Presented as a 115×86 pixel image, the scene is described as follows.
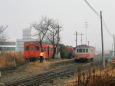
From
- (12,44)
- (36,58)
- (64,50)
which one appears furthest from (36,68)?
(12,44)

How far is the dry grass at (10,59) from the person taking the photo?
93.1 ft

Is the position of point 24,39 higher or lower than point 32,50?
higher

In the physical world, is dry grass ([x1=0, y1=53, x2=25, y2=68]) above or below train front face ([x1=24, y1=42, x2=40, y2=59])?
below

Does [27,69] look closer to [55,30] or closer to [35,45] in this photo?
[35,45]

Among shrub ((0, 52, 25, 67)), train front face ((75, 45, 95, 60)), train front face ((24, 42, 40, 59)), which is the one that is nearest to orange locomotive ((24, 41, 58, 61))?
train front face ((24, 42, 40, 59))

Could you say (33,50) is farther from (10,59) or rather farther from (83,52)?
(83,52)

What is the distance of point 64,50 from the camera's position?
45.8 metres

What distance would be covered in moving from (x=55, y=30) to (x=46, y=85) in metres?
30.6

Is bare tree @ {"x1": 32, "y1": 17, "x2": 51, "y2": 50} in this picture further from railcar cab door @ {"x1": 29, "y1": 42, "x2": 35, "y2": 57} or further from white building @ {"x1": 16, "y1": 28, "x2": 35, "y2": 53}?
white building @ {"x1": 16, "y1": 28, "x2": 35, "y2": 53}

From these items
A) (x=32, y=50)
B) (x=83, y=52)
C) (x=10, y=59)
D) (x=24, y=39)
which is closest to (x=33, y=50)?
(x=32, y=50)

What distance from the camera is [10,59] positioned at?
102ft

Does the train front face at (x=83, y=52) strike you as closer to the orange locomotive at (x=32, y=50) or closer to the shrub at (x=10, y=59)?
the orange locomotive at (x=32, y=50)

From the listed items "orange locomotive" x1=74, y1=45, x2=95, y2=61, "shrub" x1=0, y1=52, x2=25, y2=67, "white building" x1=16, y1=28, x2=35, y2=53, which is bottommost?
"shrub" x1=0, y1=52, x2=25, y2=67

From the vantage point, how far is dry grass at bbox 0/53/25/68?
28378 millimetres
